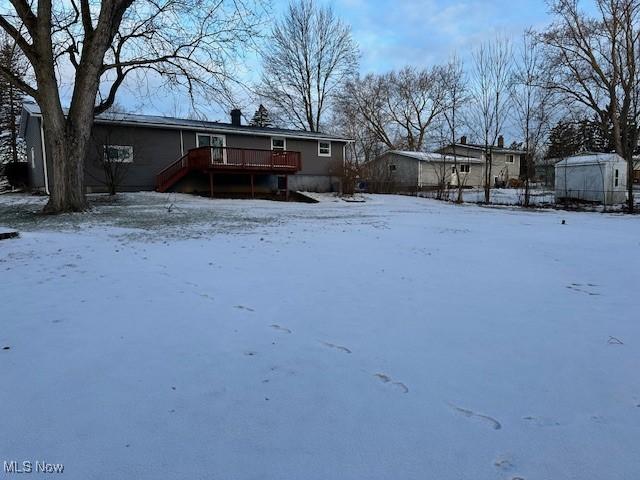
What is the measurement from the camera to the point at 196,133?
72.1 ft

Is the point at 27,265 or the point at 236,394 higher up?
the point at 27,265

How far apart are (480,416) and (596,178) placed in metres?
24.1

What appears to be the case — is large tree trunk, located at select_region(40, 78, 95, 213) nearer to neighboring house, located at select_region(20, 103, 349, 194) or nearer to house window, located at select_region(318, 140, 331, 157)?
neighboring house, located at select_region(20, 103, 349, 194)

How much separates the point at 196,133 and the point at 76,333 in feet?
66.5

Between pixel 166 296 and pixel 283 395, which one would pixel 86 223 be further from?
pixel 283 395

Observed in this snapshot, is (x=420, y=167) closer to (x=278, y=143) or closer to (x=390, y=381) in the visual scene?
(x=278, y=143)

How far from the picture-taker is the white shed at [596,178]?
21.2 m

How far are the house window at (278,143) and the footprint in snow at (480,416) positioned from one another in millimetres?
23514

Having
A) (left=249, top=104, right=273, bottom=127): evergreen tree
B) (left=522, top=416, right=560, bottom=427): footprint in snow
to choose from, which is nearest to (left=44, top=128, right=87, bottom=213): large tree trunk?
(left=522, top=416, right=560, bottom=427): footprint in snow

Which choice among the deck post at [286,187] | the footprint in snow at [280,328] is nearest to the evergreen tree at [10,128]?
the deck post at [286,187]

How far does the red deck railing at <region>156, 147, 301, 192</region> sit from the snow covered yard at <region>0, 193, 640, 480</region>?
13.8m

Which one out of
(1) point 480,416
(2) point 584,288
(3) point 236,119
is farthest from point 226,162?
(1) point 480,416

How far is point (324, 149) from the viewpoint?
2678 cm

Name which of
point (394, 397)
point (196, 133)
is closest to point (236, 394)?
point (394, 397)
